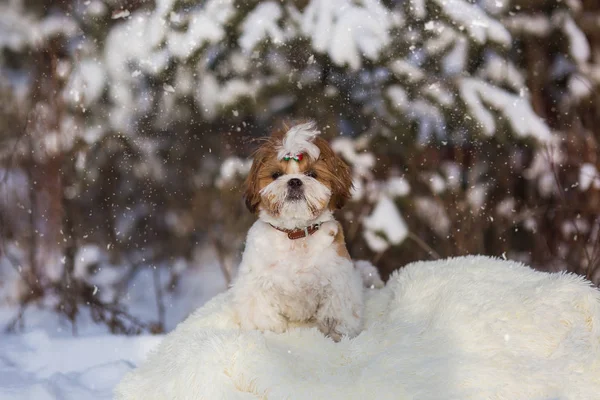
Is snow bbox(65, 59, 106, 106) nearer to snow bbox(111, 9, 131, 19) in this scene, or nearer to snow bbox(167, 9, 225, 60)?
snow bbox(111, 9, 131, 19)

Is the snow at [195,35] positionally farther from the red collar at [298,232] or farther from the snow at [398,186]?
the red collar at [298,232]

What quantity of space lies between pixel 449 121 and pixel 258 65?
5.09 ft

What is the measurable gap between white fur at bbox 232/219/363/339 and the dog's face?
179 mm

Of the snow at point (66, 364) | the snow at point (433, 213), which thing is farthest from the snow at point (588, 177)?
the snow at point (66, 364)

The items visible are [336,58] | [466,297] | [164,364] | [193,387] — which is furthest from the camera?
[336,58]

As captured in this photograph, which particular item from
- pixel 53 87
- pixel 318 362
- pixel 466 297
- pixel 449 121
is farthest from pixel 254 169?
pixel 53 87

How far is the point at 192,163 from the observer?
467 centimetres

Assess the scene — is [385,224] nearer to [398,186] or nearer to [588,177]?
[398,186]

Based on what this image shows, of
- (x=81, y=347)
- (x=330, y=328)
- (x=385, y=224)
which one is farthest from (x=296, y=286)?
(x=81, y=347)

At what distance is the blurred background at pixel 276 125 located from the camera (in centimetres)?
446

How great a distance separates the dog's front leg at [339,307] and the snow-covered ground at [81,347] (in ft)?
4.43

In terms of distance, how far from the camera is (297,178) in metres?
2.99

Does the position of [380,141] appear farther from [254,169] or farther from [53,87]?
[53,87]

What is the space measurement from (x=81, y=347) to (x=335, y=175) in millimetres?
2444
